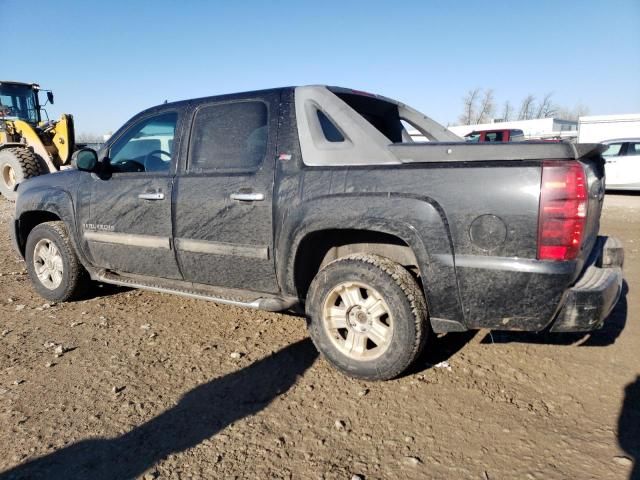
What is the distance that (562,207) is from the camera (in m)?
2.30

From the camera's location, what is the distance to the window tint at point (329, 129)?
310 centimetres

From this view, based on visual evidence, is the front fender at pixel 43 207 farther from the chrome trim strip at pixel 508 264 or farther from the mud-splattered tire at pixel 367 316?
the chrome trim strip at pixel 508 264

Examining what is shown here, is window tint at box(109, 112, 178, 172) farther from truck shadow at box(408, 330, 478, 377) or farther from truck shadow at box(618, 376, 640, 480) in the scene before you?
truck shadow at box(618, 376, 640, 480)

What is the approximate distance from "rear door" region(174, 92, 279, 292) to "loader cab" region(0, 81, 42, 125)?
1329cm

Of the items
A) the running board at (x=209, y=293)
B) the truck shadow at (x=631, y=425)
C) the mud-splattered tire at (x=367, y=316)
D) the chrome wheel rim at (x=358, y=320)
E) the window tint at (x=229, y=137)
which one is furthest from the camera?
the window tint at (x=229, y=137)

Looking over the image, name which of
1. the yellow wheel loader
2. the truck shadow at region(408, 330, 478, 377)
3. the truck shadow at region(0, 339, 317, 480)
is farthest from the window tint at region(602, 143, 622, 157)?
the yellow wheel loader

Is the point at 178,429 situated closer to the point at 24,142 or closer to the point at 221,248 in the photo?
the point at 221,248

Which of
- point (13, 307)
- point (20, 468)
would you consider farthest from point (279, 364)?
point (13, 307)

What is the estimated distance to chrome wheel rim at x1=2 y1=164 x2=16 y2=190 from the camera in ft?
42.4

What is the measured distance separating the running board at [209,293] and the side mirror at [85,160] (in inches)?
37.5

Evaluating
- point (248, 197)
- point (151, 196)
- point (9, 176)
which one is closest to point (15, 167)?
point (9, 176)

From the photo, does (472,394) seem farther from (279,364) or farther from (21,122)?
(21,122)

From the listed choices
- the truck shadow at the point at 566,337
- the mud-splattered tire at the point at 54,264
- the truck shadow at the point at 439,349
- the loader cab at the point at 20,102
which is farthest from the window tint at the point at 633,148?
the loader cab at the point at 20,102

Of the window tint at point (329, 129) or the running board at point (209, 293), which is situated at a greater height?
the window tint at point (329, 129)
